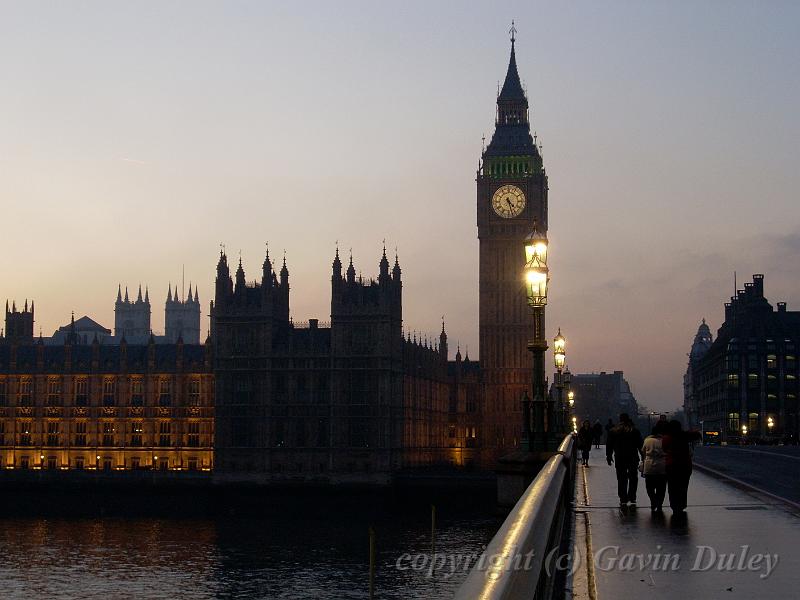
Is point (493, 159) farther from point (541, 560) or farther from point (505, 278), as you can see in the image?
point (541, 560)

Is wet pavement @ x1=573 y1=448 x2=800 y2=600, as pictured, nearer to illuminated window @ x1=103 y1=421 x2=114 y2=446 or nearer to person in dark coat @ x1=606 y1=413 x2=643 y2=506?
person in dark coat @ x1=606 y1=413 x2=643 y2=506

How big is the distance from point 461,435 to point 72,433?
175ft

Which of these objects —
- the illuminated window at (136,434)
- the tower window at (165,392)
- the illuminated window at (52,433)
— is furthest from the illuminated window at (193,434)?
the illuminated window at (52,433)

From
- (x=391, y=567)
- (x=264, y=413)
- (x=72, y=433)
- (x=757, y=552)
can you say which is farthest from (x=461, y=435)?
(x=757, y=552)

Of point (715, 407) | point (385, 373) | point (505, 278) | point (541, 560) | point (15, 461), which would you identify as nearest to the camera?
point (541, 560)

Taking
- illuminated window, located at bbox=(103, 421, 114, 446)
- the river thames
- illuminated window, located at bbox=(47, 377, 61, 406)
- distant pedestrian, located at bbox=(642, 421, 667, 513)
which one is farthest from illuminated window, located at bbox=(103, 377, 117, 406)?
distant pedestrian, located at bbox=(642, 421, 667, 513)

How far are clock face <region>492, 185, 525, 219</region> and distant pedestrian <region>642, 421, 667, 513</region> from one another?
146 metres

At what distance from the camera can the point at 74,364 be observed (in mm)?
156125

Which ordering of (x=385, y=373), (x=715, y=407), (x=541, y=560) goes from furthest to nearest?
(x=715, y=407)
(x=385, y=373)
(x=541, y=560)

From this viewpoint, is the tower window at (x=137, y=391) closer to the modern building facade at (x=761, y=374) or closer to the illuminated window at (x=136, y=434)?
the illuminated window at (x=136, y=434)

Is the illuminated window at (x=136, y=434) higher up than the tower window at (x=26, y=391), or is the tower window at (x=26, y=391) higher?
the tower window at (x=26, y=391)

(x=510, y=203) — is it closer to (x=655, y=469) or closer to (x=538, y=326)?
(x=538, y=326)

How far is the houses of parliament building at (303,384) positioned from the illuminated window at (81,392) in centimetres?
40

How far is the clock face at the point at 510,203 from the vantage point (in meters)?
164
